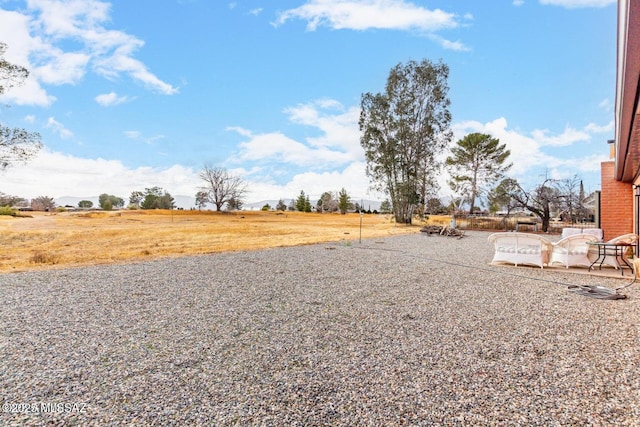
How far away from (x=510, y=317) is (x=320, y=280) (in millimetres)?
3198

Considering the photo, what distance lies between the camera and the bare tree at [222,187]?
137ft

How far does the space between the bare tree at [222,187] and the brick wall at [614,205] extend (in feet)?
125

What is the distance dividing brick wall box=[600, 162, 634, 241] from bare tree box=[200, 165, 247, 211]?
1499 inches

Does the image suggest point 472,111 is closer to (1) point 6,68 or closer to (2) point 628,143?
(2) point 628,143

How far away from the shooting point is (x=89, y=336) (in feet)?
11.0

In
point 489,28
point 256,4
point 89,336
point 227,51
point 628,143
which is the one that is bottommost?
point 89,336

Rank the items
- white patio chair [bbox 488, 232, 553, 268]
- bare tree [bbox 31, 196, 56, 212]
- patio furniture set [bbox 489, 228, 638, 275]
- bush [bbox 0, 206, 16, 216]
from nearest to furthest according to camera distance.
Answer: patio furniture set [bbox 489, 228, 638, 275] → white patio chair [bbox 488, 232, 553, 268] → bush [bbox 0, 206, 16, 216] → bare tree [bbox 31, 196, 56, 212]

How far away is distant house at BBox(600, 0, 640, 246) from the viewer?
72.8 inches

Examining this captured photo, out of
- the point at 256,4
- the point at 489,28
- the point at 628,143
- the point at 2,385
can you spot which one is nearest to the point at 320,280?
the point at 2,385

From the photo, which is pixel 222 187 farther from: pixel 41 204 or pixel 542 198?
pixel 542 198

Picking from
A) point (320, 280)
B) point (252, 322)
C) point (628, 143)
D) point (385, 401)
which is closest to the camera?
point (385, 401)

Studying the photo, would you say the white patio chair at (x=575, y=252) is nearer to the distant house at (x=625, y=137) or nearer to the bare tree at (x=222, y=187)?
the distant house at (x=625, y=137)

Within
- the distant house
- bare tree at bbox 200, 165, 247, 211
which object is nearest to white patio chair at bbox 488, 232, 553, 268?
the distant house

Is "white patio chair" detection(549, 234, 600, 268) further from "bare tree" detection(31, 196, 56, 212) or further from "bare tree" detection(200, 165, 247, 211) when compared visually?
"bare tree" detection(31, 196, 56, 212)
